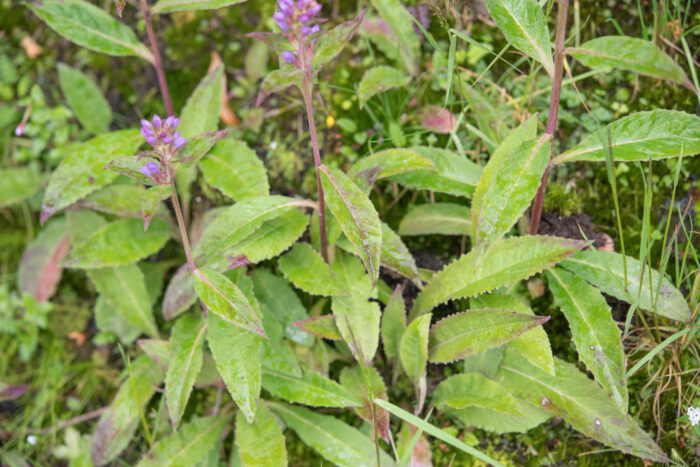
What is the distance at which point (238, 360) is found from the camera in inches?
88.0

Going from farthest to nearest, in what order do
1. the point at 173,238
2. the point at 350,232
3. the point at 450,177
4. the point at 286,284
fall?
the point at 173,238, the point at 286,284, the point at 450,177, the point at 350,232

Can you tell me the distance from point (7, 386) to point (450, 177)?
2859mm

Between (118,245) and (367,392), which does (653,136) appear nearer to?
(367,392)

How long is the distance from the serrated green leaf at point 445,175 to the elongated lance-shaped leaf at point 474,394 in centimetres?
85

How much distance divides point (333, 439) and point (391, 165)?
1308 mm

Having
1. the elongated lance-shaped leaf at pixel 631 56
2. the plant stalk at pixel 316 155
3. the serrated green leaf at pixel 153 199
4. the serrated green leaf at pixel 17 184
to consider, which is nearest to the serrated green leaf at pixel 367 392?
the plant stalk at pixel 316 155

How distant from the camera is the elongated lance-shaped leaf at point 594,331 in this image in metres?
2.08

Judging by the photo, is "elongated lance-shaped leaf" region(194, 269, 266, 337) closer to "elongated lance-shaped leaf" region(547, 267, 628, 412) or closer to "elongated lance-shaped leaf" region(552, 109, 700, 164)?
"elongated lance-shaped leaf" region(547, 267, 628, 412)

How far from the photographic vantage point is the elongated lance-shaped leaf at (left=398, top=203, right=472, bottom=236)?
8.52ft

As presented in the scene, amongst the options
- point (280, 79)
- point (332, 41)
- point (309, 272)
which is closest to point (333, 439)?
point (309, 272)

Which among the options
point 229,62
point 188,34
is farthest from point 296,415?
point 188,34

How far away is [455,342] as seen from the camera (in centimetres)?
236

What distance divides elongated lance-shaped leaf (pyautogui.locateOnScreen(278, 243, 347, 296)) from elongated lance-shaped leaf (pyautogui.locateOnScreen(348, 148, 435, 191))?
0.44m

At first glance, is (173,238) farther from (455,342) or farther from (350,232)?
(455,342)
